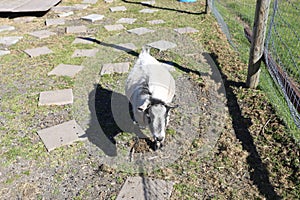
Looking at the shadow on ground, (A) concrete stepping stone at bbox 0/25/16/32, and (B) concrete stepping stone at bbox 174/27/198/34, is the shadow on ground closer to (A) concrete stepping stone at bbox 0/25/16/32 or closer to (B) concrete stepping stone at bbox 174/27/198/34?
(B) concrete stepping stone at bbox 174/27/198/34

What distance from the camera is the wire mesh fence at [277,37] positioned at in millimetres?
4093

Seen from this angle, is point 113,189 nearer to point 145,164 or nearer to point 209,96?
point 145,164

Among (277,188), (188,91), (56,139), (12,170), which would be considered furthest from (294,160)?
(12,170)

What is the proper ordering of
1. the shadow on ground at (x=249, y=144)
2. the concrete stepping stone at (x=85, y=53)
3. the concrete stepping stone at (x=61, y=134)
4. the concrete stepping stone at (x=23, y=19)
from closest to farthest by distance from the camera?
the shadow on ground at (x=249, y=144), the concrete stepping stone at (x=61, y=134), the concrete stepping stone at (x=85, y=53), the concrete stepping stone at (x=23, y=19)

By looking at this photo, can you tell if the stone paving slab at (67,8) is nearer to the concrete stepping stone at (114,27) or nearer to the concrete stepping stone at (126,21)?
the concrete stepping stone at (126,21)

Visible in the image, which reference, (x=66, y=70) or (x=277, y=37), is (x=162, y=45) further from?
(x=277, y=37)

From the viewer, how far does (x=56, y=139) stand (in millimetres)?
3713

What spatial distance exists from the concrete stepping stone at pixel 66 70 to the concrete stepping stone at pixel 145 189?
2747 mm

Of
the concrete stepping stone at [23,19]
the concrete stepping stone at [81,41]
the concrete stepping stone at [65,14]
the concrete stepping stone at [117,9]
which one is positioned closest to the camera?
the concrete stepping stone at [81,41]

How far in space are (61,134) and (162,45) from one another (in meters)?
3.29

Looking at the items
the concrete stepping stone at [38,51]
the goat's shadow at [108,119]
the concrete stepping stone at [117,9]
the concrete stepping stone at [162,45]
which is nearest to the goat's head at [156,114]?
the goat's shadow at [108,119]

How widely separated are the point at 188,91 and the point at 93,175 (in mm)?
2196

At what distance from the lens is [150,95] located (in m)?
3.04

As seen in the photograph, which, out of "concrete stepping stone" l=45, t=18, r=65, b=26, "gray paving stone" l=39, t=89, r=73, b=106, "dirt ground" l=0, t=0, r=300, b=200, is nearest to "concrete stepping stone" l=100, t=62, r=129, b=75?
"dirt ground" l=0, t=0, r=300, b=200
